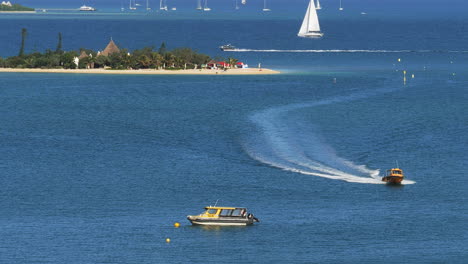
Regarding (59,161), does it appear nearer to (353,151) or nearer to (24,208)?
(24,208)

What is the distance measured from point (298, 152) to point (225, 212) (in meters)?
30.7

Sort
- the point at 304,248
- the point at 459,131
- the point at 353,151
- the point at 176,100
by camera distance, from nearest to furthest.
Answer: the point at 304,248 → the point at 353,151 → the point at 459,131 → the point at 176,100

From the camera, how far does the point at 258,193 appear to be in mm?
106688

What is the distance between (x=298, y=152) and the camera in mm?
126875

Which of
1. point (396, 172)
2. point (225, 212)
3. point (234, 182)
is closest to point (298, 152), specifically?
point (234, 182)

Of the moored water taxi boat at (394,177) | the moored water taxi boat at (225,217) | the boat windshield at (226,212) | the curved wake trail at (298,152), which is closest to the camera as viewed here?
the moored water taxi boat at (225,217)

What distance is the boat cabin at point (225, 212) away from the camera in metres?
96.2

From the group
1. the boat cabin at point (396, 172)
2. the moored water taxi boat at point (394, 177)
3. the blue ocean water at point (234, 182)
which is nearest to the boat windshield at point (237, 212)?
→ the blue ocean water at point (234, 182)

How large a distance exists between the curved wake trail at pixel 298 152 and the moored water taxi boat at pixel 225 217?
18717mm

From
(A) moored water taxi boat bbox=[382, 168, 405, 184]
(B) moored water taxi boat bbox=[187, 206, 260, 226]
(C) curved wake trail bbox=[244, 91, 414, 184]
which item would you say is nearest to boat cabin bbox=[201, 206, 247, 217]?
(B) moored water taxi boat bbox=[187, 206, 260, 226]

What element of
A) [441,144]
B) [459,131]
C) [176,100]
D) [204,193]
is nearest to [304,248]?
[204,193]

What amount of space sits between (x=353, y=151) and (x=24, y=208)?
136 ft

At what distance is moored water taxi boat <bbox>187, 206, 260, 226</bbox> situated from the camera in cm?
9531

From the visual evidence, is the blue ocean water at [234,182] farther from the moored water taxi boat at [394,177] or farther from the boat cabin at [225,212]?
the boat cabin at [225,212]
